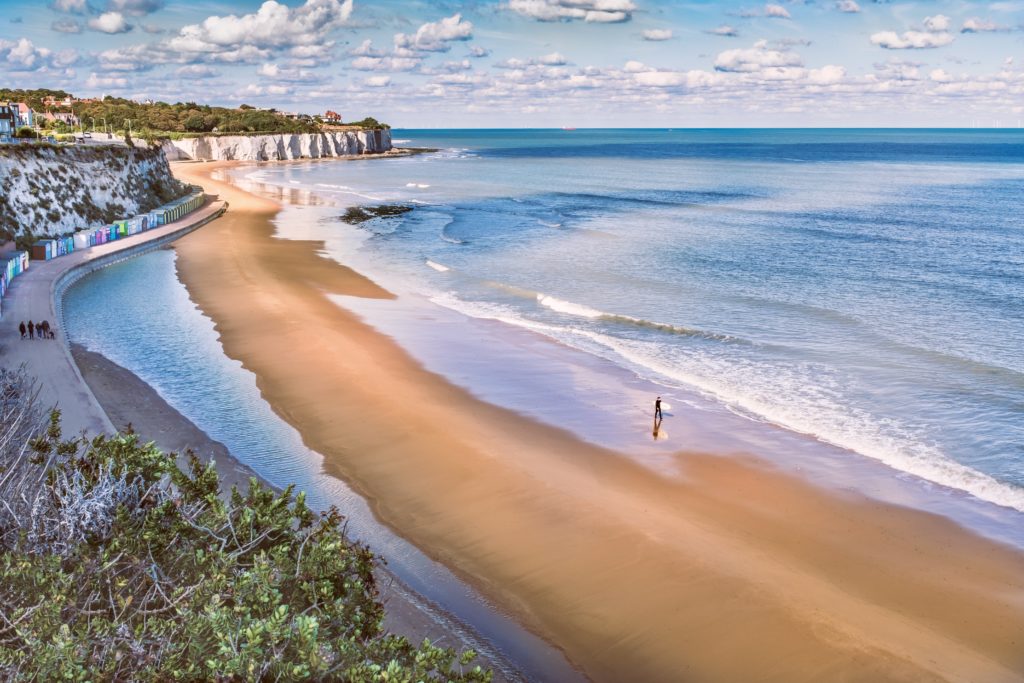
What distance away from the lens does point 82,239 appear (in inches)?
1860

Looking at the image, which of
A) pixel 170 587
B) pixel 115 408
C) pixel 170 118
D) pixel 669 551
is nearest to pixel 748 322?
pixel 669 551

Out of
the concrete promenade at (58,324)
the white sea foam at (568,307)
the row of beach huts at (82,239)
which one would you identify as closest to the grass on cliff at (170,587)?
the concrete promenade at (58,324)

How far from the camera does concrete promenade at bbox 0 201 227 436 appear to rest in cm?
2003

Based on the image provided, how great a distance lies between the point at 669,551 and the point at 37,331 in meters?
21.9

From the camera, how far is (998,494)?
17531mm

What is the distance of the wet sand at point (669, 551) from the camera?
489 inches

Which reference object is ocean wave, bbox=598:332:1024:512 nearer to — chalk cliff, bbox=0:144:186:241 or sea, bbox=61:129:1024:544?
sea, bbox=61:129:1024:544

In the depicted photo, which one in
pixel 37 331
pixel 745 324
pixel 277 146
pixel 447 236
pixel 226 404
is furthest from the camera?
pixel 277 146

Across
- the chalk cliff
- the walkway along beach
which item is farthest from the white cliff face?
the walkway along beach

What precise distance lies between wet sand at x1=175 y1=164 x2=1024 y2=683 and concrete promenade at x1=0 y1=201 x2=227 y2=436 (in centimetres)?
464

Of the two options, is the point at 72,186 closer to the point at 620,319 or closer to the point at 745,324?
the point at 620,319

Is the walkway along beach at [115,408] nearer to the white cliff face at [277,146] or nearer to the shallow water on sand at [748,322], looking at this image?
the shallow water on sand at [748,322]

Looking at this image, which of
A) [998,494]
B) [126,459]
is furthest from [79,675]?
[998,494]

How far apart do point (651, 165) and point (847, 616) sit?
134750 mm
